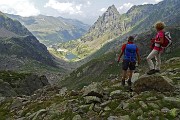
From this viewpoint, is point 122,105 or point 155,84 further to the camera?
point 155,84

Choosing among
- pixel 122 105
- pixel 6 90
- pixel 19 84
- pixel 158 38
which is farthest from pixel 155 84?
pixel 19 84

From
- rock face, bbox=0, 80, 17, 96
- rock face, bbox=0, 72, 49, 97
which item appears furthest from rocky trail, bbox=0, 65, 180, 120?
rock face, bbox=0, 72, 49, 97

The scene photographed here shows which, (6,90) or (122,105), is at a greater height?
(122,105)

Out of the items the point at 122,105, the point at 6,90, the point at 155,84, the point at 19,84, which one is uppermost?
the point at 155,84

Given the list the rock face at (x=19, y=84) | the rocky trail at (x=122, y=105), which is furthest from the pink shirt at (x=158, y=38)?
the rock face at (x=19, y=84)

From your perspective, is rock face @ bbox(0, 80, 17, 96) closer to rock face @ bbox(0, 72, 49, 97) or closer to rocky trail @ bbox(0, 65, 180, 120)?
rock face @ bbox(0, 72, 49, 97)

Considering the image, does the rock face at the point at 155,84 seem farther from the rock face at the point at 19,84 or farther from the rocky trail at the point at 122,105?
the rock face at the point at 19,84

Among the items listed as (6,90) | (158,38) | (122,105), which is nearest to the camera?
(122,105)

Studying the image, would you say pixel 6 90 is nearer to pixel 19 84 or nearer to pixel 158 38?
pixel 19 84

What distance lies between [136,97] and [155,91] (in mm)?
1732

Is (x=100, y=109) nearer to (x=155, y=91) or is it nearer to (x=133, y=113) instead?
(x=133, y=113)

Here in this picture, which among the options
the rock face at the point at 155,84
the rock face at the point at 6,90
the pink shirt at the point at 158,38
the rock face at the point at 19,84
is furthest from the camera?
the rock face at the point at 19,84

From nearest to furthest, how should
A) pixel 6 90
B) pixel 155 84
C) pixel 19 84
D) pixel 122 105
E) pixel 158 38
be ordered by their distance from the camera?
pixel 122 105 → pixel 155 84 → pixel 158 38 → pixel 6 90 → pixel 19 84

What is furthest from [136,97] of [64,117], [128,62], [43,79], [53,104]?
[43,79]
